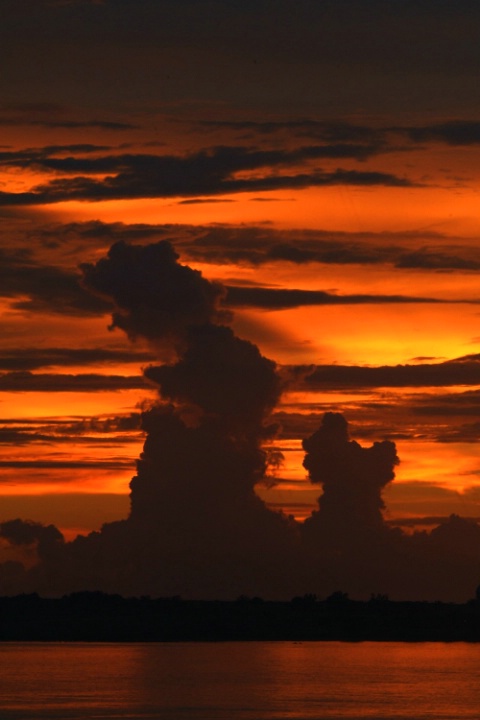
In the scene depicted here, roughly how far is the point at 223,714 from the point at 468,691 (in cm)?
3174

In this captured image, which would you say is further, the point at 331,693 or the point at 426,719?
the point at 331,693

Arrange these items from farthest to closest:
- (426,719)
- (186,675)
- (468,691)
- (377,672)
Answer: (377,672) < (186,675) < (468,691) < (426,719)

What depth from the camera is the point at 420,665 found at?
15638 cm

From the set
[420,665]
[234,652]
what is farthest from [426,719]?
[234,652]

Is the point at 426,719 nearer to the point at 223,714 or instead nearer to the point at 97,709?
the point at 223,714

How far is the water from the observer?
93562mm

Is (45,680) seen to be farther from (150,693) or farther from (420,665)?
(420,665)

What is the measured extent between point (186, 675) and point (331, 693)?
2499 centimetres

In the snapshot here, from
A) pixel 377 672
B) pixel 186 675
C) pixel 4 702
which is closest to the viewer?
pixel 4 702

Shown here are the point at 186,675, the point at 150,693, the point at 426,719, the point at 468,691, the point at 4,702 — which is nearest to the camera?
the point at 426,719

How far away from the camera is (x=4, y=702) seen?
100m

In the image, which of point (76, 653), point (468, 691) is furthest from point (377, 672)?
point (76, 653)

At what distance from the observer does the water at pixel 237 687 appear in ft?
307

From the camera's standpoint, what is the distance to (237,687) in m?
116
